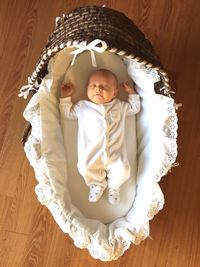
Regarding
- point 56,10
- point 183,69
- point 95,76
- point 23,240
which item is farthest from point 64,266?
point 56,10

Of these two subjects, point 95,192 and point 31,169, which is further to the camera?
point 31,169

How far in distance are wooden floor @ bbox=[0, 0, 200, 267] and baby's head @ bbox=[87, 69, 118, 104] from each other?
0.28 meters

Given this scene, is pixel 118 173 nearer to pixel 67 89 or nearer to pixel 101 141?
pixel 101 141

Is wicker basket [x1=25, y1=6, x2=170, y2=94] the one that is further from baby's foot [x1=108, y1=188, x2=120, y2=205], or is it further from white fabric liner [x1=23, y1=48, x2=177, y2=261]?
baby's foot [x1=108, y1=188, x2=120, y2=205]

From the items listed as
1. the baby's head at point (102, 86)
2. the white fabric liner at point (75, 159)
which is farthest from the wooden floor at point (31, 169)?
the baby's head at point (102, 86)

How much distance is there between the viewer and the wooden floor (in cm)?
135

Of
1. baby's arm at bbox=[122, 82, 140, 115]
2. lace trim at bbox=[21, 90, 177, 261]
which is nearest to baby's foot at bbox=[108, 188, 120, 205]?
lace trim at bbox=[21, 90, 177, 261]

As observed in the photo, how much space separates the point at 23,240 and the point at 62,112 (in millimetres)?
438

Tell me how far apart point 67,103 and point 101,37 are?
0.28 meters

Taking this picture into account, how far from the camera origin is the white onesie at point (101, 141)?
1.27m

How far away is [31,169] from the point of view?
140cm

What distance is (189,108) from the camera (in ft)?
4.77

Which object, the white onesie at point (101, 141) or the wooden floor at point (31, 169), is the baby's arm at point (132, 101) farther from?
the wooden floor at point (31, 169)

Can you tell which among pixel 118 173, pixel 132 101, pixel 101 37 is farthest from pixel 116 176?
pixel 101 37
